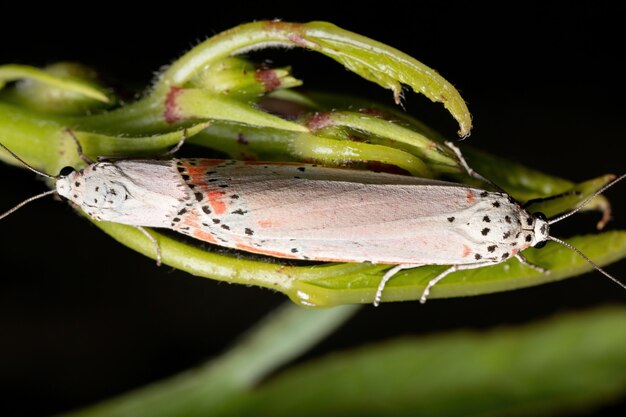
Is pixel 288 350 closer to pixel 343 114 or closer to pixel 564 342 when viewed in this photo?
pixel 564 342

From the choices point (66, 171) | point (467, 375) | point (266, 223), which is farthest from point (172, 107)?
point (467, 375)

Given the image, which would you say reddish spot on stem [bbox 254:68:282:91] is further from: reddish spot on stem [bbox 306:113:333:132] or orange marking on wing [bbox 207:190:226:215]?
orange marking on wing [bbox 207:190:226:215]

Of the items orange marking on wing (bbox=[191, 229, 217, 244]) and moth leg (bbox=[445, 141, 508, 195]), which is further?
orange marking on wing (bbox=[191, 229, 217, 244])

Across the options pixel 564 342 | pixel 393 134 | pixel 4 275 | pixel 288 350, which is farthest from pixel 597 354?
pixel 4 275

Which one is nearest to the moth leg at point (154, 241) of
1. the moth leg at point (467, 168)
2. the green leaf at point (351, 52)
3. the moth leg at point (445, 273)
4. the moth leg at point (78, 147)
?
the moth leg at point (78, 147)

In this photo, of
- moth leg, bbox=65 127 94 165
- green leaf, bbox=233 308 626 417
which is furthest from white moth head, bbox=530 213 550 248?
moth leg, bbox=65 127 94 165
